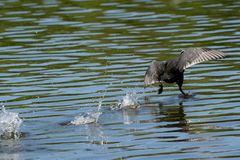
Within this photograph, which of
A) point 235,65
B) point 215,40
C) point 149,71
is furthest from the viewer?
point 215,40

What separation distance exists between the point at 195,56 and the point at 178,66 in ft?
1.06

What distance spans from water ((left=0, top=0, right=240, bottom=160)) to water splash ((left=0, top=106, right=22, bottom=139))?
13 cm

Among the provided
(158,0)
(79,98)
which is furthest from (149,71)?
(158,0)

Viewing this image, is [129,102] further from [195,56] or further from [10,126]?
[10,126]

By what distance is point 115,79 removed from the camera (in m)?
15.5

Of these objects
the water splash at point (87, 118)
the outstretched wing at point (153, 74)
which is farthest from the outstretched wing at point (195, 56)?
the water splash at point (87, 118)

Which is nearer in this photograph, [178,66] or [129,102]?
[129,102]

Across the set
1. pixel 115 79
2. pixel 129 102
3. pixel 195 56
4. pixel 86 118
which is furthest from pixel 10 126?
pixel 115 79

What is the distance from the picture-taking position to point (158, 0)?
83.0 ft

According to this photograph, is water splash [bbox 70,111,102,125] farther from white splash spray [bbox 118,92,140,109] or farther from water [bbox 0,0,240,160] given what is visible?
white splash spray [bbox 118,92,140,109]

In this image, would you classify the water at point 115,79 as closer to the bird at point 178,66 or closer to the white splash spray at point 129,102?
the white splash spray at point 129,102

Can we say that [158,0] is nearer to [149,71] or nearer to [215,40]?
[215,40]

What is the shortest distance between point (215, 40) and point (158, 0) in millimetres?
6889

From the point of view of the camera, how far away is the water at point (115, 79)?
10805mm
